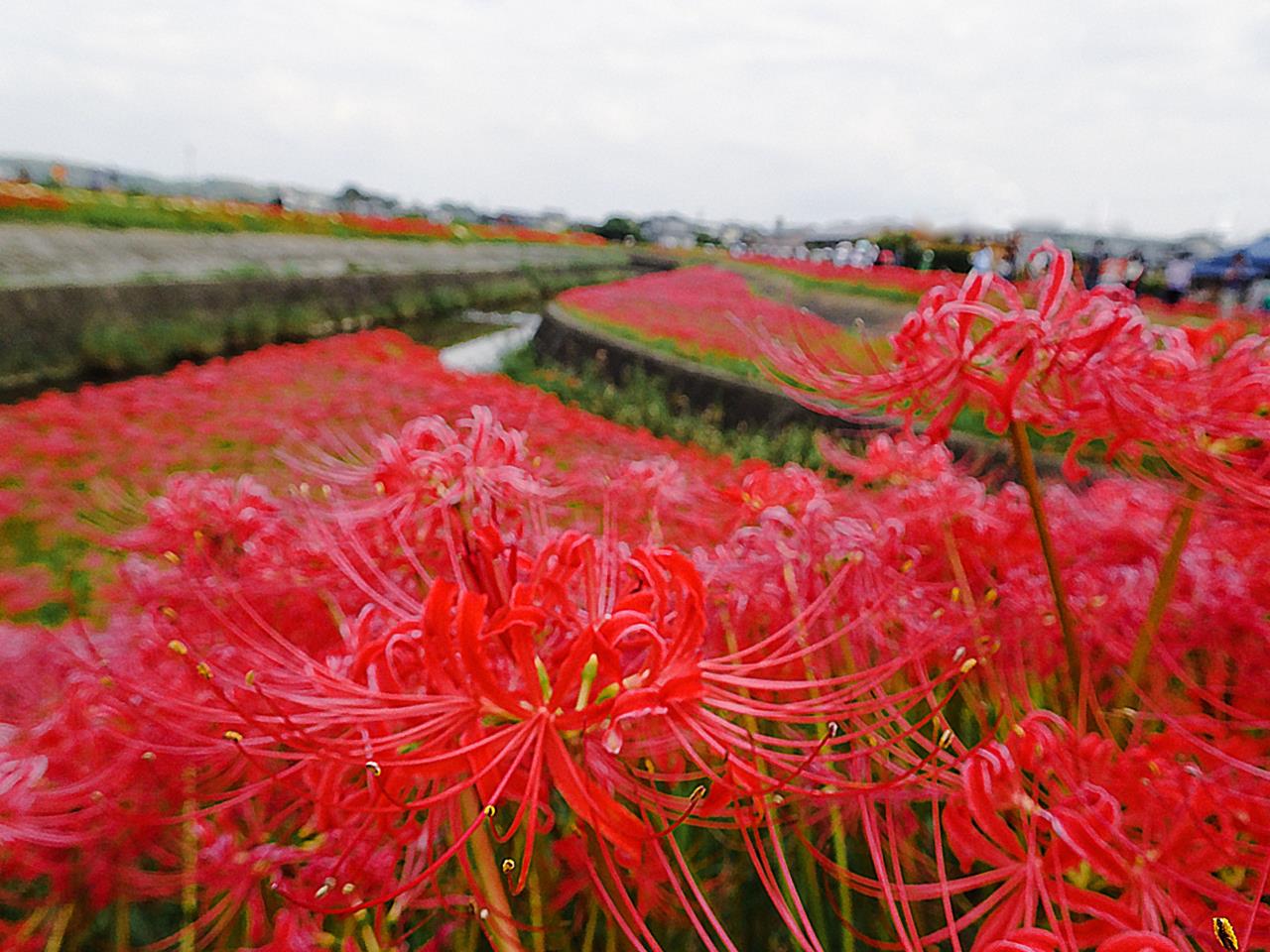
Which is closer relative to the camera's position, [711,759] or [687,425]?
[711,759]

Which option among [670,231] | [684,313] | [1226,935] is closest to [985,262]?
[1226,935]

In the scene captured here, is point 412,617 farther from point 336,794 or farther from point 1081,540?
point 1081,540

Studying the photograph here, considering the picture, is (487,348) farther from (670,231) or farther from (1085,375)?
(670,231)

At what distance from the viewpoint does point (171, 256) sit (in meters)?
8.95

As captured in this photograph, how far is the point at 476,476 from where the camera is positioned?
0.96 m

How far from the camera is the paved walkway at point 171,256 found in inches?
272

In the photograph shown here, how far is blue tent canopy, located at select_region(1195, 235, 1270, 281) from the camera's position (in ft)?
47.4

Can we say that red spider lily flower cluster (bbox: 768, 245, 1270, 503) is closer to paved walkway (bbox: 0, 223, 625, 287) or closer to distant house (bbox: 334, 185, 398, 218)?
paved walkway (bbox: 0, 223, 625, 287)

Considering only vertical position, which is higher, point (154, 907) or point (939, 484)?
point (939, 484)

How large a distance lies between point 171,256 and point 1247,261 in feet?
57.3

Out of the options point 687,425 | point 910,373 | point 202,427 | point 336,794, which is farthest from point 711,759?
point 687,425

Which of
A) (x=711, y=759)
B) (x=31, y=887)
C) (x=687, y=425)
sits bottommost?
(x=687, y=425)

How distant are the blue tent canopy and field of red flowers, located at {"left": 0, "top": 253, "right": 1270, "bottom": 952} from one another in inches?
677

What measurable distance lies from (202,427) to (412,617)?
11.9 ft
